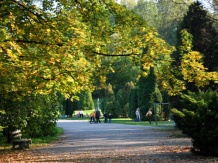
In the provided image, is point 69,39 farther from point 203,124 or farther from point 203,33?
point 203,33

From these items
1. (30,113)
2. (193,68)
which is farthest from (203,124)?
(30,113)

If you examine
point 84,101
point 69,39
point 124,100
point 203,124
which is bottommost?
point 203,124

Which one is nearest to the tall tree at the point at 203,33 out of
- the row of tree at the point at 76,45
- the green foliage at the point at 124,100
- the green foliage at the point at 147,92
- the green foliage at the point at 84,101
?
the row of tree at the point at 76,45

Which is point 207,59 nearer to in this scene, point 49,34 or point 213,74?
point 213,74

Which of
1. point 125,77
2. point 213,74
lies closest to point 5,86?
point 213,74

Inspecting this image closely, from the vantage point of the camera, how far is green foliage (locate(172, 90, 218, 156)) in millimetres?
11227

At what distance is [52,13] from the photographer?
10594mm

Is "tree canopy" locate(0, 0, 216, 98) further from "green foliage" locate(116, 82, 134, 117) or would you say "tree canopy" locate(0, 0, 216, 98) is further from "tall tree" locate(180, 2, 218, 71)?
"green foliage" locate(116, 82, 134, 117)

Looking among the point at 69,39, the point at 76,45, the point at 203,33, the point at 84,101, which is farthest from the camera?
the point at 84,101

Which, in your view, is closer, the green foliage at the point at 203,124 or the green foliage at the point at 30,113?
the green foliage at the point at 203,124

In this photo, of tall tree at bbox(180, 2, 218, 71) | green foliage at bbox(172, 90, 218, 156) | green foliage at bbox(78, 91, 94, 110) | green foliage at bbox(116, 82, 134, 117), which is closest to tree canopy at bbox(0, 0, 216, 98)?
green foliage at bbox(172, 90, 218, 156)

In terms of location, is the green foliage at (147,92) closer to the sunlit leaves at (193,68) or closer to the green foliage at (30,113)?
the green foliage at (30,113)

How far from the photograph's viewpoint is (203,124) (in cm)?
1143

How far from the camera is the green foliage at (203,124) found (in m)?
11.2
